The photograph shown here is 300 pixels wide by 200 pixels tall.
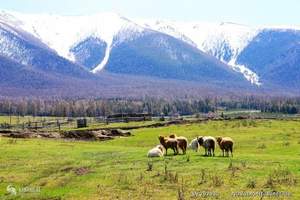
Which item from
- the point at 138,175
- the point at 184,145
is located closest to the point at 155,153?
the point at 184,145

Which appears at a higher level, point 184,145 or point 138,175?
point 184,145

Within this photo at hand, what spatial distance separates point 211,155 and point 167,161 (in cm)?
521

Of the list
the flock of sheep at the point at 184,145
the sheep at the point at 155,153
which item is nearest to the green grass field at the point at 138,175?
the sheep at the point at 155,153

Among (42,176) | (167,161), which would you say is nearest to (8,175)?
(42,176)

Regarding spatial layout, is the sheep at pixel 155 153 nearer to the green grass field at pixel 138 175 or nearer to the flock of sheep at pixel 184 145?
the flock of sheep at pixel 184 145

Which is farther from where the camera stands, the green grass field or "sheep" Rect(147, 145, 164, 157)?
"sheep" Rect(147, 145, 164, 157)

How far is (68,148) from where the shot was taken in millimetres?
55094

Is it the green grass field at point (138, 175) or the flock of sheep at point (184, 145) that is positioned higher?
the flock of sheep at point (184, 145)

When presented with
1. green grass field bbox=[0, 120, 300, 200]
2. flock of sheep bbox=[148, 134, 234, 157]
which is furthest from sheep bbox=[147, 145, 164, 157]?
green grass field bbox=[0, 120, 300, 200]

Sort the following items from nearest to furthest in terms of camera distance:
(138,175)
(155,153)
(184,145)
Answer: (138,175) < (155,153) < (184,145)

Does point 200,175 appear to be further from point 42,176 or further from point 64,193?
point 42,176

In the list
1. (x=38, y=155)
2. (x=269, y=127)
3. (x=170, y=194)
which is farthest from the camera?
(x=269, y=127)

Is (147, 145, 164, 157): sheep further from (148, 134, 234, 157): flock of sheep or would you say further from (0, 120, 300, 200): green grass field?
(0, 120, 300, 200): green grass field

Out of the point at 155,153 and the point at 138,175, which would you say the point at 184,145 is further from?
the point at 138,175
